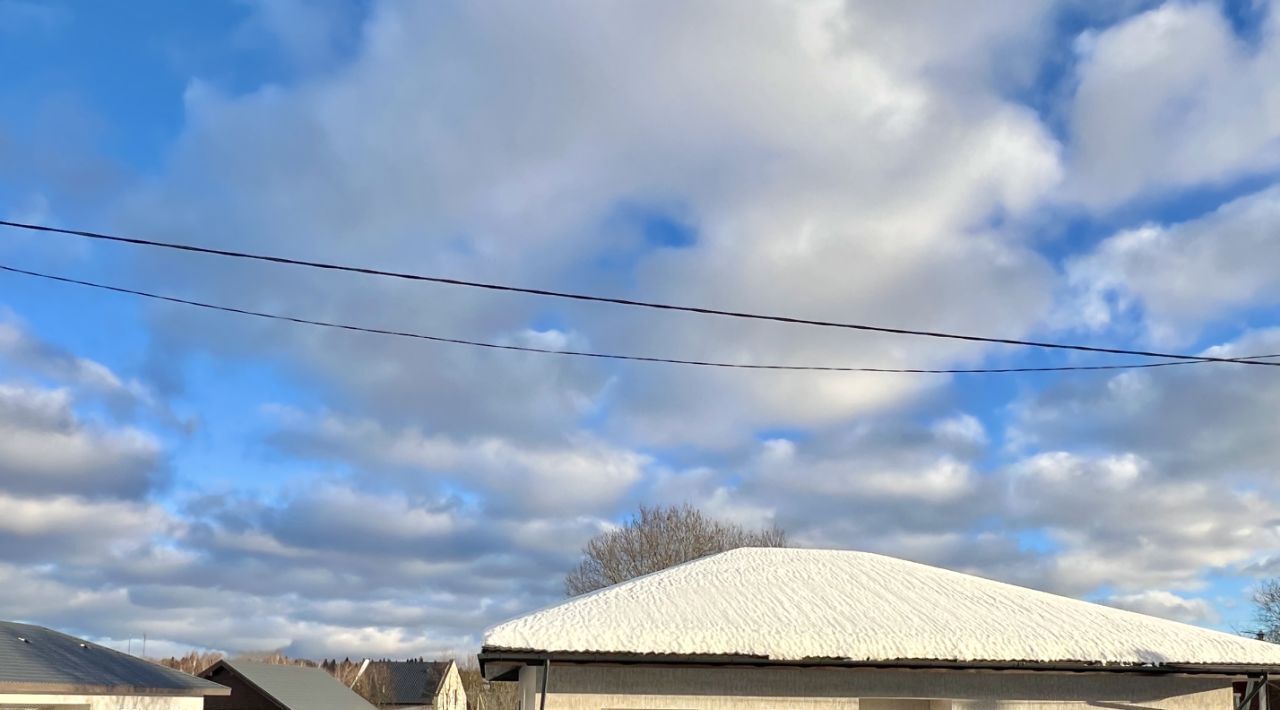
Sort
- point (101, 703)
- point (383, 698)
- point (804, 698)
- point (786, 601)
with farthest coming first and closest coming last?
point (383, 698), point (101, 703), point (786, 601), point (804, 698)

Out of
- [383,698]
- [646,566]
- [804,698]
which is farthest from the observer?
[383,698]

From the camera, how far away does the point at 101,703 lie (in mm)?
27859

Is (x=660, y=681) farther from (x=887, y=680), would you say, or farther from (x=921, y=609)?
(x=921, y=609)

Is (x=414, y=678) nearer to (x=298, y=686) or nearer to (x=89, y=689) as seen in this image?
(x=298, y=686)

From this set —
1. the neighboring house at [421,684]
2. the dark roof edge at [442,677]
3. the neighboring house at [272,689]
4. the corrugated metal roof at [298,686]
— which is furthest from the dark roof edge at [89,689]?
the dark roof edge at [442,677]

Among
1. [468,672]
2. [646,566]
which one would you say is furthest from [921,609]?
[468,672]

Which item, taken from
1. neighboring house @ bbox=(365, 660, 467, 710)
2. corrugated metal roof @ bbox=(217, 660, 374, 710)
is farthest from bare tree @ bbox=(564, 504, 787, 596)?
neighboring house @ bbox=(365, 660, 467, 710)

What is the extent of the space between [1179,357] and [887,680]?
18.2ft

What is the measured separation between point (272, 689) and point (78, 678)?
18019 mm

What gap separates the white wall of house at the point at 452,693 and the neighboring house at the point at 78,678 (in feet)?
159

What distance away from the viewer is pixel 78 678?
2769 cm

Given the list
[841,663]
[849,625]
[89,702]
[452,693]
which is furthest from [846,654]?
[452,693]

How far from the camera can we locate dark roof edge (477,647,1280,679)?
11523 mm

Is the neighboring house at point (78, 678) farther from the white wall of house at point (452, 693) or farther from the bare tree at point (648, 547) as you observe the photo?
the white wall of house at point (452, 693)
